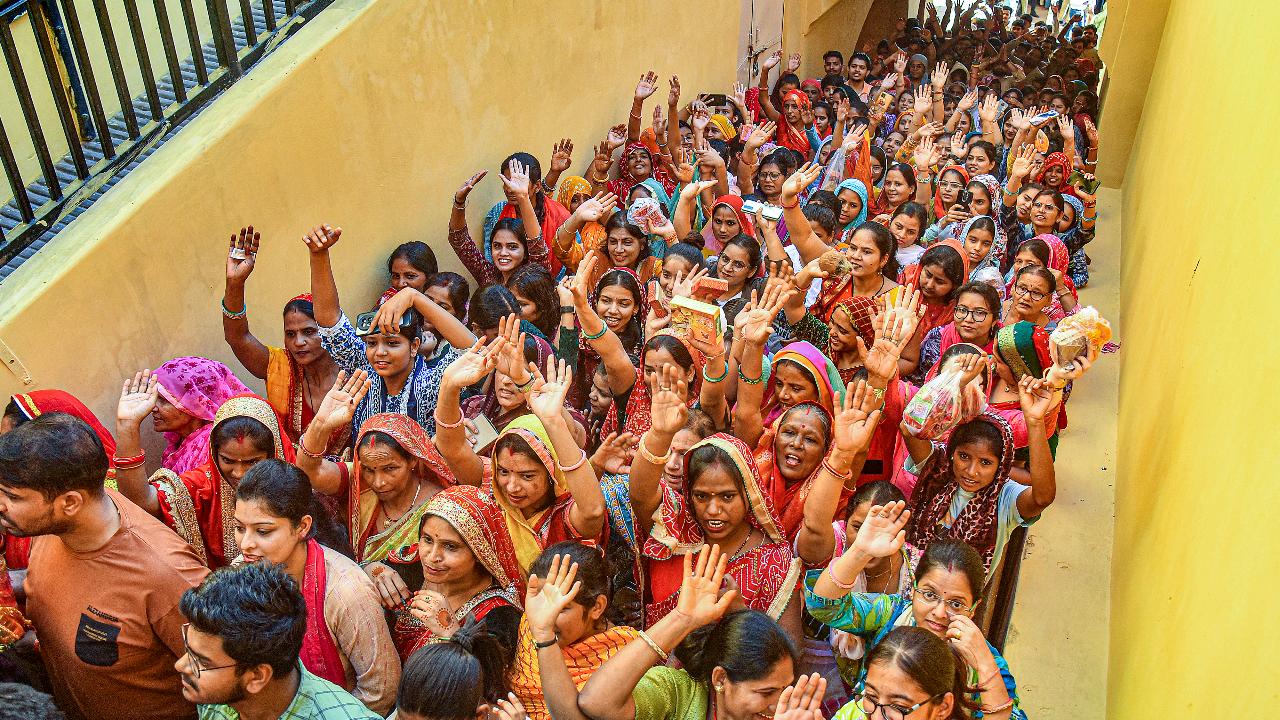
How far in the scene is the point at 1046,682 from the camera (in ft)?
11.4

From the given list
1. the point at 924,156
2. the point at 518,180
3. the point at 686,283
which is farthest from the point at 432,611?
the point at 924,156

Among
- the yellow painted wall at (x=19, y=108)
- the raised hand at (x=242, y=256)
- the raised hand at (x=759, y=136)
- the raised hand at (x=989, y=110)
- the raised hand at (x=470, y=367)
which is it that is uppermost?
the yellow painted wall at (x=19, y=108)

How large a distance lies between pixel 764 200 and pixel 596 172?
126 cm

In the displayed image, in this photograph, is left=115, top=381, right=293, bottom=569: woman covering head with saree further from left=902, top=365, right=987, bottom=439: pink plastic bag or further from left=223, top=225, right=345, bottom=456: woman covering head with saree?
left=902, top=365, right=987, bottom=439: pink plastic bag

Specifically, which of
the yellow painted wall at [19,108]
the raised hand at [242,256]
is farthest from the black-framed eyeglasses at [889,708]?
the yellow painted wall at [19,108]

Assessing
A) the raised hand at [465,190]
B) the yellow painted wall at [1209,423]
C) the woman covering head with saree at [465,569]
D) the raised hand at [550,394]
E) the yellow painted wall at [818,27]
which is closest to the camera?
the yellow painted wall at [1209,423]

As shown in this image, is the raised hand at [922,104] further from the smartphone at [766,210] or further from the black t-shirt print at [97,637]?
the black t-shirt print at [97,637]

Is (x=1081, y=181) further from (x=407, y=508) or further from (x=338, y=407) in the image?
(x=338, y=407)

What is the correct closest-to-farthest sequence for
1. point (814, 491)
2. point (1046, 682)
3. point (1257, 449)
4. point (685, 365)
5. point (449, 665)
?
point (1257, 449) < point (449, 665) < point (814, 491) < point (1046, 682) < point (685, 365)

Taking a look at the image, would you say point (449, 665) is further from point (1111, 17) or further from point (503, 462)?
point (1111, 17)

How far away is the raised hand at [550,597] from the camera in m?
2.44

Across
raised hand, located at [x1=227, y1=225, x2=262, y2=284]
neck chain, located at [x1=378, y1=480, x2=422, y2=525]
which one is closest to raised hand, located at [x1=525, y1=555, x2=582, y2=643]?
neck chain, located at [x1=378, y1=480, x2=422, y2=525]

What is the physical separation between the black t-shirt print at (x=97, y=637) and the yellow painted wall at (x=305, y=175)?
4.64 feet

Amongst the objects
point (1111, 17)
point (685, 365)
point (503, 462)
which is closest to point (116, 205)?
point (503, 462)
